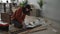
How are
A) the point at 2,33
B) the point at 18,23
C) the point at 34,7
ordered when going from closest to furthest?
the point at 2,33 → the point at 18,23 → the point at 34,7

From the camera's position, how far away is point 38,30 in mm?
3279

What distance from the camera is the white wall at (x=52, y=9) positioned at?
450cm

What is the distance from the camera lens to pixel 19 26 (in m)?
3.11

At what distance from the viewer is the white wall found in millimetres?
4502

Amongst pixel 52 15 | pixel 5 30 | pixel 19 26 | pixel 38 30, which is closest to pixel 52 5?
pixel 52 15

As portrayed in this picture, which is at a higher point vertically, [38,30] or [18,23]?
[18,23]

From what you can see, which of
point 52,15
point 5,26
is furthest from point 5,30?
point 52,15

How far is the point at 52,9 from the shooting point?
189 inches

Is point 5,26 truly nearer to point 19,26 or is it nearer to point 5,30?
point 5,30

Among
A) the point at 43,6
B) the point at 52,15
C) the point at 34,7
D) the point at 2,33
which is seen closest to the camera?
the point at 2,33

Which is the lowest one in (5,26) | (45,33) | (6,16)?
(45,33)

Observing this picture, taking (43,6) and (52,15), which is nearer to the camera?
(52,15)

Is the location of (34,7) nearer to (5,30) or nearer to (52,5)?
(52,5)

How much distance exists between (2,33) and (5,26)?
0.59 ft
